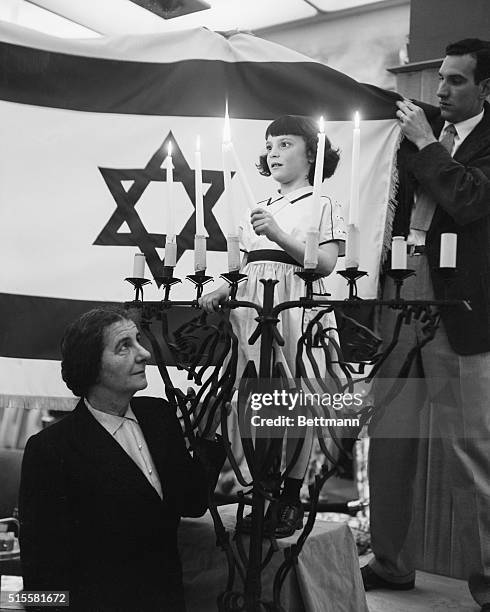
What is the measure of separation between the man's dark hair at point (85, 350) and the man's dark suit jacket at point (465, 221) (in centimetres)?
82

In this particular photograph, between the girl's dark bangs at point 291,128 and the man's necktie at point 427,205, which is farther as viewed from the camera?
the man's necktie at point 427,205

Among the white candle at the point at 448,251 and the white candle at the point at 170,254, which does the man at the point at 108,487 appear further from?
the white candle at the point at 448,251

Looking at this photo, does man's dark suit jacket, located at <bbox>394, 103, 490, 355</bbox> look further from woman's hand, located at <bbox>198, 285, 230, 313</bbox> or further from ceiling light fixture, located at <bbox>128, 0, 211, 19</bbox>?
ceiling light fixture, located at <bbox>128, 0, 211, 19</bbox>

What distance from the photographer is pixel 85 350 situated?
1.57 m

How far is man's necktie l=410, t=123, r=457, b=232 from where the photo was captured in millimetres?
1936

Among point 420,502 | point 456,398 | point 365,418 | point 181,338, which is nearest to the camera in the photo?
point 365,418

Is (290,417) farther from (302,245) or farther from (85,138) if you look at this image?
(85,138)

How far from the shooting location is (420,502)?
7.06 feet

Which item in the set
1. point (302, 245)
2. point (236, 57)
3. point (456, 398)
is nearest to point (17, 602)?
point (302, 245)

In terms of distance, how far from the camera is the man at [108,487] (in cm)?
141

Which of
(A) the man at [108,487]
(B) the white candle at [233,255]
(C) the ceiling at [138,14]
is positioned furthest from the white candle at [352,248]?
(C) the ceiling at [138,14]

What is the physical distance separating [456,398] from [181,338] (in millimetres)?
774

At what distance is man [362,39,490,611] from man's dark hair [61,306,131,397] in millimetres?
800

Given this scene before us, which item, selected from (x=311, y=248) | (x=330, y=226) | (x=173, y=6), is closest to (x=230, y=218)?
(x=311, y=248)
